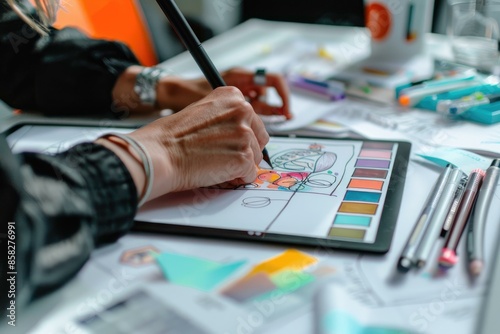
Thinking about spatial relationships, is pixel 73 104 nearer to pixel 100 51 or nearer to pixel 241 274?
pixel 100 51

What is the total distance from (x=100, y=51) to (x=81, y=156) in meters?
0.46

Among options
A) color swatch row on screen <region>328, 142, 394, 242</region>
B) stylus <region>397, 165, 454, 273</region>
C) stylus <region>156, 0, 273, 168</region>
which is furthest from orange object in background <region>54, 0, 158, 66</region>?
stylus <region>397, 165, 454, 273</region>

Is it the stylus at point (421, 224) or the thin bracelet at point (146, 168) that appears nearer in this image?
the stylus at point (421, 224)

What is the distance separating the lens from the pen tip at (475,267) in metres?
0.49

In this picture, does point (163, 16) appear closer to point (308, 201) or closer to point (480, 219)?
point (308, 201)

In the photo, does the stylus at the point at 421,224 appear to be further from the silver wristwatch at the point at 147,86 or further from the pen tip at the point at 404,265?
the silver wristwatch at the point at 147,86

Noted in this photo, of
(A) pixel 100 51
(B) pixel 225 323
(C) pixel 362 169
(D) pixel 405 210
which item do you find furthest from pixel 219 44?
(B) pixel 225 323

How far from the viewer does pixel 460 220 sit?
0.56 meters

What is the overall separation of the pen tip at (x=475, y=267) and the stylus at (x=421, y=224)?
2.0 inches

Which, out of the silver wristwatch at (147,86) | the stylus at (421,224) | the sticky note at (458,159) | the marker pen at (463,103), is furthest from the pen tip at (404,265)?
the silver wristwatch at (147,86)

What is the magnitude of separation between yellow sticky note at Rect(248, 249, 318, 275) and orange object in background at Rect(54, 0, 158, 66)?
0.79 m

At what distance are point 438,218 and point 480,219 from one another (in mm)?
42

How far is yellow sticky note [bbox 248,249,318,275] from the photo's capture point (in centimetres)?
51

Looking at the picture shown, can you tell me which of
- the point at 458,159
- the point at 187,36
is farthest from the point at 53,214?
the point at 458,159
